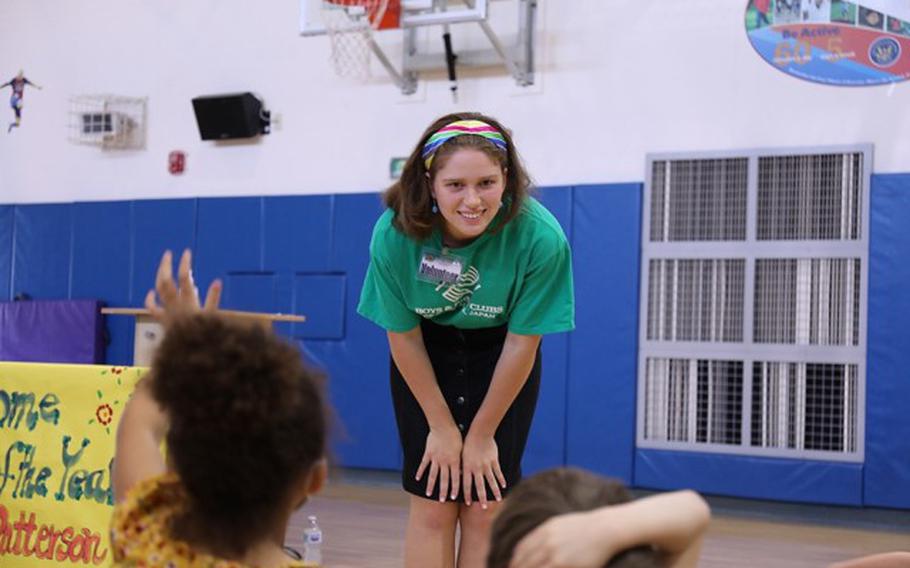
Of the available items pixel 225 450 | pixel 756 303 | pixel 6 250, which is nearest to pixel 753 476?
pixel 756 303

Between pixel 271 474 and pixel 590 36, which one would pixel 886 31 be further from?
pixel 271 474

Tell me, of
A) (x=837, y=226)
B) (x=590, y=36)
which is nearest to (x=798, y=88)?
(x=837, y=226)

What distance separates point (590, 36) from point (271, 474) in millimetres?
5789

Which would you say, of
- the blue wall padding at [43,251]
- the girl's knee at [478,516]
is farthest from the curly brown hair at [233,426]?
the blue wall padding at [43,251]

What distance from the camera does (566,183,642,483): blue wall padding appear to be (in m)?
6.22

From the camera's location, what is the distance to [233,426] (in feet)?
3.63

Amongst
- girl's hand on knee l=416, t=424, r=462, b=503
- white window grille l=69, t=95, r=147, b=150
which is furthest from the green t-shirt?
white window grille l=69, t=95, r=147, b=150

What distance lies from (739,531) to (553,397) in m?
1.48

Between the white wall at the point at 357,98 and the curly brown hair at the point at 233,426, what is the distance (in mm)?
5319

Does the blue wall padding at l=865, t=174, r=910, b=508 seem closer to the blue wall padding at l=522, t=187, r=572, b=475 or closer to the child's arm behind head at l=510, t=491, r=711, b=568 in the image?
the blue wall padding at l=522, t=187, r=572, b=475

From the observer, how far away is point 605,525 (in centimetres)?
104

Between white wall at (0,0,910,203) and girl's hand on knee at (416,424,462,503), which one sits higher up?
white wall at (0,0,910,203)

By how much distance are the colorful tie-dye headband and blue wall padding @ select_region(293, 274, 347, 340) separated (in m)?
4.78

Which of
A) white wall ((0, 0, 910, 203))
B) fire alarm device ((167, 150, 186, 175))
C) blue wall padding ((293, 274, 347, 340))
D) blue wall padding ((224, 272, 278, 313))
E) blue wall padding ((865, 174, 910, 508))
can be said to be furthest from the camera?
fire alarm device ((167, 150, 186, 175))
